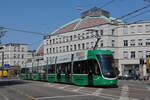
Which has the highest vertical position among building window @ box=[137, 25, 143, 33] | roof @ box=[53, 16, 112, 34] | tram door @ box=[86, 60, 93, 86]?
roof @ box=[53, 16, 112, 34]

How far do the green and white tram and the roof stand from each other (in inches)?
1385

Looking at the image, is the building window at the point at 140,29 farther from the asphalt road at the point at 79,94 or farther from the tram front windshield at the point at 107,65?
the asphalt road at the point at 79,94

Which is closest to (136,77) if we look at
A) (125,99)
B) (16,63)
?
(125,99)

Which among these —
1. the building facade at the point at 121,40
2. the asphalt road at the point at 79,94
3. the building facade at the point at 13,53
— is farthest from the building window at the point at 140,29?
the building facade at the point at 13,53

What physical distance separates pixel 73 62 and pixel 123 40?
36.1 m

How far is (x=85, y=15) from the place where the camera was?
226 ft

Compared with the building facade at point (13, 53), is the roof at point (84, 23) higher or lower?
higher

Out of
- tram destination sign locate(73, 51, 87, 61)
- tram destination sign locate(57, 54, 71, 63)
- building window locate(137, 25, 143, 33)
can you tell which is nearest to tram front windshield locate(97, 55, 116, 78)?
tram destination sign locate(73, 51, 87, 61)

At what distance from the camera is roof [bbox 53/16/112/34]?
62069 mm

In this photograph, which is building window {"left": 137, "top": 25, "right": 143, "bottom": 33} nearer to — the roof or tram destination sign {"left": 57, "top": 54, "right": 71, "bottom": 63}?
the roof

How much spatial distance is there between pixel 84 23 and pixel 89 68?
4509 cm

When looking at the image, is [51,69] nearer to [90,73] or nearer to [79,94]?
[90,73]

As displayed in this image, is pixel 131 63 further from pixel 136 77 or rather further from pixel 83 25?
pixel 83 25

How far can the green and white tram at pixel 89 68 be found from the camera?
20.8m
